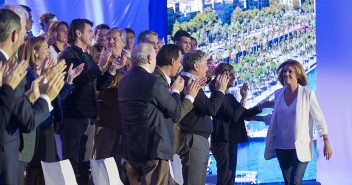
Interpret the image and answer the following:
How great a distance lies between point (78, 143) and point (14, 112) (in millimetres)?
2459

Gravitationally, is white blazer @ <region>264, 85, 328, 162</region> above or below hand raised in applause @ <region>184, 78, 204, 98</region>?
below

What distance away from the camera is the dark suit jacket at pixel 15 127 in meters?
3.79

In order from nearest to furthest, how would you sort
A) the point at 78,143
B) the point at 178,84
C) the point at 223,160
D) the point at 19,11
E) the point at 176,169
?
the point at 19,11, the point at 178,84, the point at 176,169, the point at 78,143, the point at 223,160

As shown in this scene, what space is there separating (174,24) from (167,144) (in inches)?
166

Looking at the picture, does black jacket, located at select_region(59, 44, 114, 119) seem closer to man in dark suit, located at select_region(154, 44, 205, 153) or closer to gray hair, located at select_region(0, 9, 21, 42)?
man in dark suit, located at select_region(154, 44, 205, 153)

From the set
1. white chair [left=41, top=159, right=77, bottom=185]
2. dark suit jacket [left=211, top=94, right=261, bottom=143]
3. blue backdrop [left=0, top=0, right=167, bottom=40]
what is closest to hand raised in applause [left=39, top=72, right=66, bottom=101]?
white chair [left=41, top=159, right=77, bottom=185]

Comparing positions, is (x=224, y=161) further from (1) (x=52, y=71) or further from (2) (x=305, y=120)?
(1) (x=52, y=71)

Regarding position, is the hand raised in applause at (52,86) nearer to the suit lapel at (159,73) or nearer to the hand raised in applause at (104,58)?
the suit lapel at (159,73)

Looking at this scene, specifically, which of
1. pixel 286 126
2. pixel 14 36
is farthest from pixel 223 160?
pixel 14 36

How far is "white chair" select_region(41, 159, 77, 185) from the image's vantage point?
16.9 ft

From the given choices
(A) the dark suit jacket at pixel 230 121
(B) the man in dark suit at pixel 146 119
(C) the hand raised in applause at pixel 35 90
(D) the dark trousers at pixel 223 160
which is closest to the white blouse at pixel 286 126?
(A) the dark suit jacket at pixel 230 121

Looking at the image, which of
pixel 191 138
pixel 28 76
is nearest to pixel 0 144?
pixel 28 76

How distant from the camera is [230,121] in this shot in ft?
24.9

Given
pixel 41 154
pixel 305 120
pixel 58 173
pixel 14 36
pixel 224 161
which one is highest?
pixel 14 36
